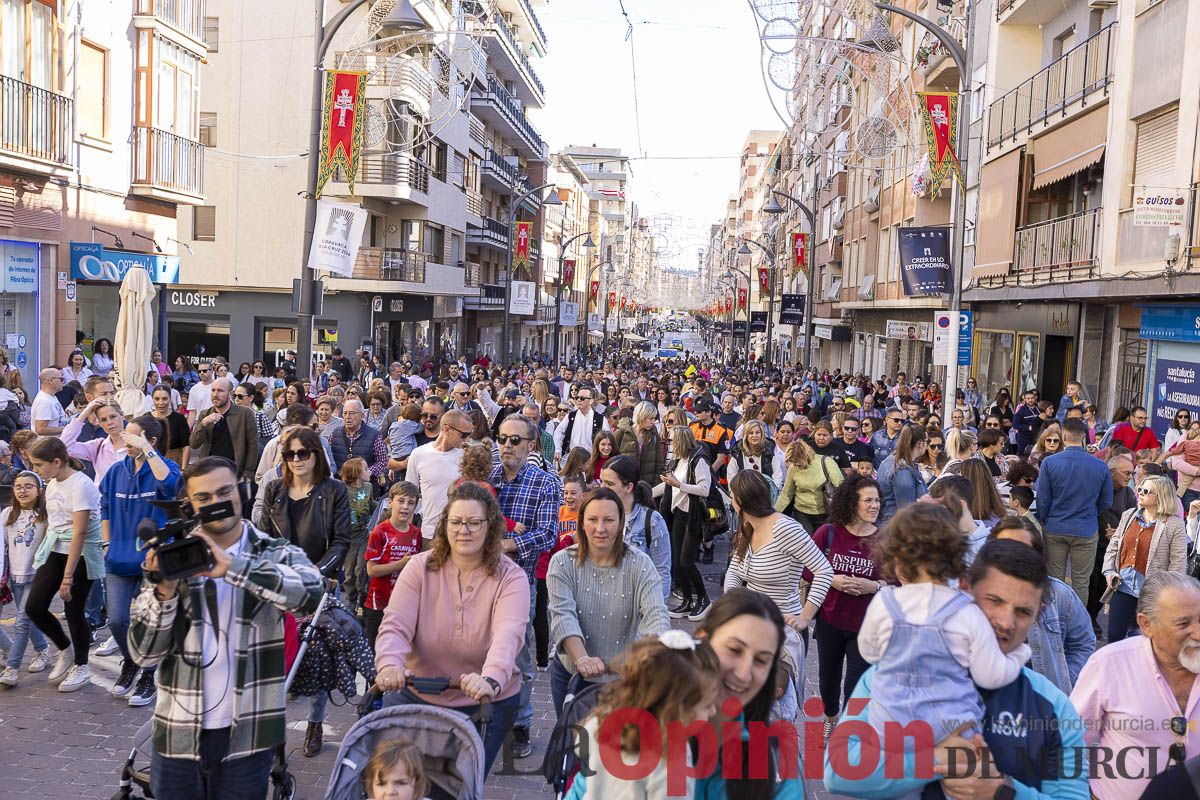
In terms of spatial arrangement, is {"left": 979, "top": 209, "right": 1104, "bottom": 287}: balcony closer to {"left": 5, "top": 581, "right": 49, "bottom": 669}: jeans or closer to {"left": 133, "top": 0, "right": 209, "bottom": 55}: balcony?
{"left": 5, "top": 581, "right": 49, "bottom": 669}: jeans

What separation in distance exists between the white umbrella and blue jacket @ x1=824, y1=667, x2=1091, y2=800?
34.9ft

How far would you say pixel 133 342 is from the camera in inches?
493

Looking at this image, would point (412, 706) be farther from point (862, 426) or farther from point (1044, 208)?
point (1044, 208)

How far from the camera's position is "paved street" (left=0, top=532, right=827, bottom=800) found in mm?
5789

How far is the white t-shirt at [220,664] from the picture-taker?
12.4 ft

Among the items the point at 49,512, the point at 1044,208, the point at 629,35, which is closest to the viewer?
the point at 49,512

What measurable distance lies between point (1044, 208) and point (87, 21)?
744 inches

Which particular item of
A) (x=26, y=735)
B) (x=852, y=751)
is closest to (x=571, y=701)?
(x=852, y=751)

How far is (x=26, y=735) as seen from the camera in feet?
21.1

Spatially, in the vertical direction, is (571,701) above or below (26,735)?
above

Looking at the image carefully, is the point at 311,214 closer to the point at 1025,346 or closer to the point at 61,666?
the point at 61,666

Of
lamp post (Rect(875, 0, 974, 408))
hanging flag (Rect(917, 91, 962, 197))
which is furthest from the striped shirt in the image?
hanging flag (Rect(917, 91, 962, 197))

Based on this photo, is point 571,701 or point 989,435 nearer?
point 571,701

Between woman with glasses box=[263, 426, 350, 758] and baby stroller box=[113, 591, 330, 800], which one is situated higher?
woman with glasses box=[263, 426, 350, 758]
